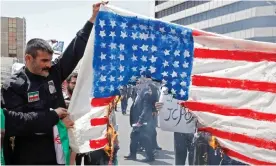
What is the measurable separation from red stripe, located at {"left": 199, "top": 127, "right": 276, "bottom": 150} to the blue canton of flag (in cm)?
39

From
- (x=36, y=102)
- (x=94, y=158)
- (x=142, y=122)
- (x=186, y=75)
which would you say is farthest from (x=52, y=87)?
(x=142, y=122)

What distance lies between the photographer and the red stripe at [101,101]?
3482 millimetres

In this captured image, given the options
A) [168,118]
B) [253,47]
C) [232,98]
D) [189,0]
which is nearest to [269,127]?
[232,98]

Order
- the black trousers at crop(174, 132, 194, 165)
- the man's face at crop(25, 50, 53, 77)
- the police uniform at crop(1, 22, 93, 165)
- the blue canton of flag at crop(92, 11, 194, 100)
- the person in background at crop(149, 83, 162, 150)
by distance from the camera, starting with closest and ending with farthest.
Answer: the police uniform at crop(1, 22, 93, 165), the man's face at crop(25, 50, 53, 77), the blue canton of flag at crop(92, 11, 194, 100), the person in background at crop(149, 83, 162, 150), the black trousers at crop(174, 132, 194, 165)

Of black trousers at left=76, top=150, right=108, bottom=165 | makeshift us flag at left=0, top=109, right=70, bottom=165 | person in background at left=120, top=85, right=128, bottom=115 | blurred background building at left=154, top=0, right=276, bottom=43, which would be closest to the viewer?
makeshift us flag at left=0, top=109, right=70, bottom=165

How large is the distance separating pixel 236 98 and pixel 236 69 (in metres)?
0.25

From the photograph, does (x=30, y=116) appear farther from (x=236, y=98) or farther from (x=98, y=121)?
(x=236, y=98)

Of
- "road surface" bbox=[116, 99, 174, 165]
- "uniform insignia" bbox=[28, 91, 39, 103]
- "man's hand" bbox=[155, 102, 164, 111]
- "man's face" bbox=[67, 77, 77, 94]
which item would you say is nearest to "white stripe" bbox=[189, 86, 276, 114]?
"man's hand" bbox=[155, 102, 164, 111]

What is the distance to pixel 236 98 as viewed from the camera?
3.42 m

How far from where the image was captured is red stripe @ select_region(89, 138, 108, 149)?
3.52 m

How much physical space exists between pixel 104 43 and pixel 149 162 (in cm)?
177

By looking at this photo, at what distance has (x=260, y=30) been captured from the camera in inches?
1569

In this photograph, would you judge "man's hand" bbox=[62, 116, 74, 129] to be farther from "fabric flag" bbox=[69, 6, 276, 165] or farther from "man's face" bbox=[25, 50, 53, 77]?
"man's face" bbox=[25, 50, 53, 77]

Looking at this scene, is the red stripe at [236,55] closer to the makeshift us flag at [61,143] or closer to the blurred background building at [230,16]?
the makeshift us flag at [61,143]
